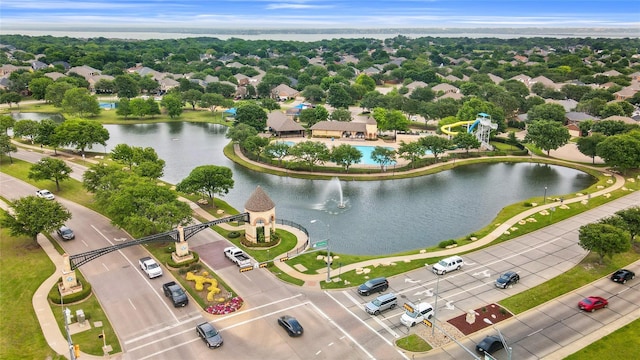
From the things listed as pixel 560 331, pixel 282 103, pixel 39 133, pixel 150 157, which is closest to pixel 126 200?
pixel 150 157

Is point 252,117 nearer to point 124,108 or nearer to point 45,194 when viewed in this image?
point 124,108

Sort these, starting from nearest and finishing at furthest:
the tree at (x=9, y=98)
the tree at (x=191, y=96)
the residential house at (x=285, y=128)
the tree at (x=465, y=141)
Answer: the tree at (x=465, y=141)
the residential house at (x=285, y=128)
the tree at (x=9, y=98)
the tree at (x=191, y=96)

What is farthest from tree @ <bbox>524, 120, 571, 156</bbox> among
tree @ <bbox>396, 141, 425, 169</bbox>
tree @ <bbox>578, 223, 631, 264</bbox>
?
tree @ <bbox>578, 223, 631, 264</bbox>

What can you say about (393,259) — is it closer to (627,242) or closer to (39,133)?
(627,242)

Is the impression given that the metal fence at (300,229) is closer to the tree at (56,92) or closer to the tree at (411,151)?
the tree at (411,151)

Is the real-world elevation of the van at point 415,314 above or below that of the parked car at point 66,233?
below

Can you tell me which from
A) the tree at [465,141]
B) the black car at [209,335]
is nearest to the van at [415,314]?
the black car at [209,335]

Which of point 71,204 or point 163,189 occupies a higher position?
point 163,189
